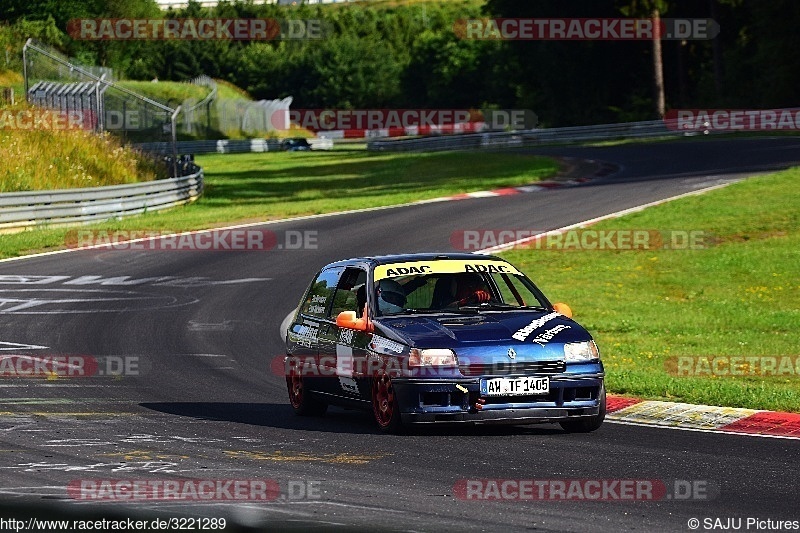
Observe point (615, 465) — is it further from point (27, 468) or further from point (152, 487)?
point (27, 468)

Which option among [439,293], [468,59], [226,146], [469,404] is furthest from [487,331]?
[468,59]

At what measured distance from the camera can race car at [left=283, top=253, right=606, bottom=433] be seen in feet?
34.7

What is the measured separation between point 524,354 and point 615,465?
1.62m

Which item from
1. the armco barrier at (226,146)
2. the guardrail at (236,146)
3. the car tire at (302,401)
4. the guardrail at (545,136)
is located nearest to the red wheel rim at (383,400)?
the car tire at (302,401)

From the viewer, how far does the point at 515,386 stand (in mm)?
10617

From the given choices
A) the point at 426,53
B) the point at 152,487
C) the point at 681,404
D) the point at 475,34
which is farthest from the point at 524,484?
the point at 426,53

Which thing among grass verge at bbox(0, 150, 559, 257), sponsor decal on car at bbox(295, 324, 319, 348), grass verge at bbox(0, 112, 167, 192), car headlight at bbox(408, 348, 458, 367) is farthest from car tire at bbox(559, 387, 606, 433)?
grass verge at bbox(0, 112, 167, 192)

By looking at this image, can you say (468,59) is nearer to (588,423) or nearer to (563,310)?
(563,310)

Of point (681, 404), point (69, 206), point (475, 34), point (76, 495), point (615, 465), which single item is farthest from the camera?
point (475, 34)

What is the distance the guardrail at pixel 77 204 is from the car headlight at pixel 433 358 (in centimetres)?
2239

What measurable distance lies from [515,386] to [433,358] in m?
0.67

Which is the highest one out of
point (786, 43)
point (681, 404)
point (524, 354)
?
point (786, 43)

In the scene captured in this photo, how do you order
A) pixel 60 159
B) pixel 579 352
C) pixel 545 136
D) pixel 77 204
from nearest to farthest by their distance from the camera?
1. pixel 579 352
2. pixel 77 204
3. pixel 60 159
4. pixel 545 136

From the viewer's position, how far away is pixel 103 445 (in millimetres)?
10195
